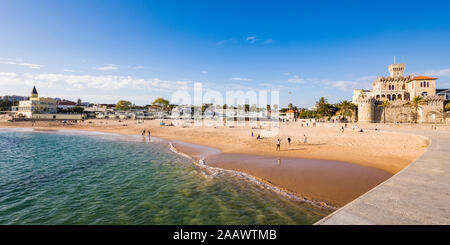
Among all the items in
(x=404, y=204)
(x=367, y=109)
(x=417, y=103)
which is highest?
(x=417, y=103)

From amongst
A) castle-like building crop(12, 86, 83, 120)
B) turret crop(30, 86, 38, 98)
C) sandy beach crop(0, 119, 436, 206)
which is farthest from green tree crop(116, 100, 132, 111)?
sandy beach crop(0, 119, 436, 206)

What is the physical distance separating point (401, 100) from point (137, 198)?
74986mm

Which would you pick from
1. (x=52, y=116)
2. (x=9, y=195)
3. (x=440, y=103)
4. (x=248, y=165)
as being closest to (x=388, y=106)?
(x=440, y=103)

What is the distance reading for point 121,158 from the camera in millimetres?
18922

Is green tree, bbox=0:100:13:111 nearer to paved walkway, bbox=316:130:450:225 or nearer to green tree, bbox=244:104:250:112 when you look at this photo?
green tree, bbox=244:104:250:112

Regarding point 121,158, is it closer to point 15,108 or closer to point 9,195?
point 9,195

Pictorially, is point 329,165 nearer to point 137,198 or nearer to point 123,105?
point 137,198

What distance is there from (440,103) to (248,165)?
199 feet

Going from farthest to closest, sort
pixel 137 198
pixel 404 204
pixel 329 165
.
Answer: pixel 329 165 < pixel 137 198 < pixel 404 204

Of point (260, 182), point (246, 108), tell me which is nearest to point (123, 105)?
point (246, 108)

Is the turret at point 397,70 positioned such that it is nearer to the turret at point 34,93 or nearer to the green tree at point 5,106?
the turret at point 34,93

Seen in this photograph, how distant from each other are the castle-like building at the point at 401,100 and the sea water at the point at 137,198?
2269 inches

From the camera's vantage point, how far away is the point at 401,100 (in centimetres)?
5691
